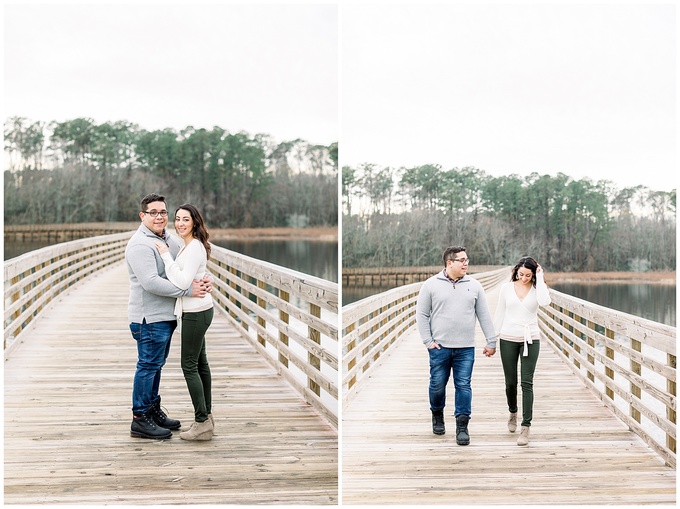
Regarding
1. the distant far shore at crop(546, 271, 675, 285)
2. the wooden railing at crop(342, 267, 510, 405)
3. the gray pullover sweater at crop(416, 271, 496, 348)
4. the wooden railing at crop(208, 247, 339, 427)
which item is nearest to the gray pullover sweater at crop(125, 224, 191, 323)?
the wooden railing at crop(208, 247, 339, 427)

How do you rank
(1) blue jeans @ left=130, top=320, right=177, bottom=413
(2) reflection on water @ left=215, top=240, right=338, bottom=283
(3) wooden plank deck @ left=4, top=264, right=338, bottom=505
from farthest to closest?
(2) reflection on water @ left=215, top=240, right=338, bottom=283 < (1) blue jeans @ left=130, top=320, right=177, bottom=413 < (3) wooden plank deck @ left=4, top=264, right=338, bottom=505

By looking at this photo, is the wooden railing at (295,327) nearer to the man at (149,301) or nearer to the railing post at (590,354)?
the man at (149,301)

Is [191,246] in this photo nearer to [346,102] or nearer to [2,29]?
[346,102]

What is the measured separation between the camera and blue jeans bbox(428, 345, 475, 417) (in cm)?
327

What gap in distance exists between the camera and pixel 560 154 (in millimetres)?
3967

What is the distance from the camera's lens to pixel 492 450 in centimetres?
334

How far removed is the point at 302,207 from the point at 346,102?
1115 mm

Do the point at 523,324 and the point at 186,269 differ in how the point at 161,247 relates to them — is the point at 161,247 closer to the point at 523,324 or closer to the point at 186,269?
the point at 186,269

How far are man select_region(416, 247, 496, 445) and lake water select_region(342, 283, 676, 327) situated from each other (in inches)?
17.7

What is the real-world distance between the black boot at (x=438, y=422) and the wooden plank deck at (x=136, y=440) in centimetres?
48

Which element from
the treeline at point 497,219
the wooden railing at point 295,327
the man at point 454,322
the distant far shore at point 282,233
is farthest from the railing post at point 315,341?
the distant far shore at point 282,233

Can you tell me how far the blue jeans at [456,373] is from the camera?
3270 millimetres

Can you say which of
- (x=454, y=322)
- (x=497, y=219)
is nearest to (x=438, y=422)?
(x=454, y=322)

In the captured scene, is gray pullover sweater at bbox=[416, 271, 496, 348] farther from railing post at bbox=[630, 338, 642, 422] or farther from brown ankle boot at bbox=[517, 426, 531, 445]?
railing post at bbox=[630, 338, 642, 422]
